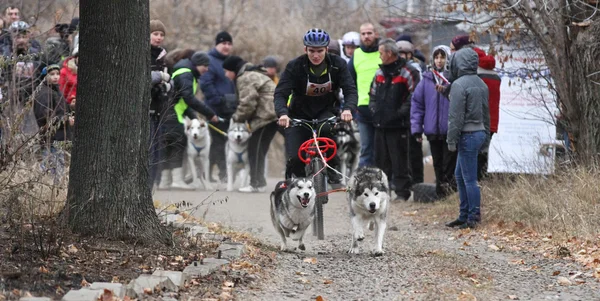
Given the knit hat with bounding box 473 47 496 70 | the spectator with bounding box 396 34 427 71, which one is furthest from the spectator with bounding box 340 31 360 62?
the knit hat with bounding box 473 47 496 70

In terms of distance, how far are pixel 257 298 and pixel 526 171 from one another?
24.2ft

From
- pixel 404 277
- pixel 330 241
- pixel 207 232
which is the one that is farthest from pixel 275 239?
pixel 404 277

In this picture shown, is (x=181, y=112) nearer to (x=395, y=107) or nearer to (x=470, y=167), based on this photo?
(x=395, y=107)

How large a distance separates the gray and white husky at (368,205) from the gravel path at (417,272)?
22 centimetres

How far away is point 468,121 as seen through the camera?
12.2 meters

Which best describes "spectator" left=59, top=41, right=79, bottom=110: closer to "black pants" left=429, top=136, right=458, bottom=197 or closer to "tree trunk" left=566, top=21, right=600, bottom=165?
"black pants" left=429, top=136, right=458, bottom=197

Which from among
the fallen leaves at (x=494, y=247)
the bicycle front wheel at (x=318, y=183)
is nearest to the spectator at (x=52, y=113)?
the bicycle front wheel at (x=318, y=183)

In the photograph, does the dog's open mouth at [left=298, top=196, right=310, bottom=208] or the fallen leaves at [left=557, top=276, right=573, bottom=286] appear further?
the dog's open mouth at [left=298, top=196, right=310, bottom=208]

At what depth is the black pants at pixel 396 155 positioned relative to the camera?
1575 cm

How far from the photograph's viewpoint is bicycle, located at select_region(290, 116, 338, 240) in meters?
10.3

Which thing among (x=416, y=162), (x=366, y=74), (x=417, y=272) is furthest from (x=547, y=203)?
(x=366, y=74)

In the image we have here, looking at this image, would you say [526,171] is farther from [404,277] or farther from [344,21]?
[344,21]

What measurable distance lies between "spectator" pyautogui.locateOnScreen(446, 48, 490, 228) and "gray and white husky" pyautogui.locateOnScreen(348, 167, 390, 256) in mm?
2292

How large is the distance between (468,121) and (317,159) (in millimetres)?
2596
